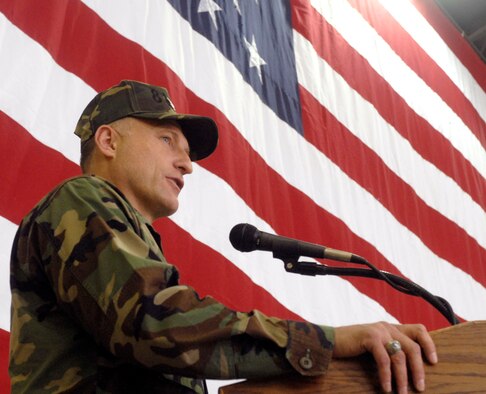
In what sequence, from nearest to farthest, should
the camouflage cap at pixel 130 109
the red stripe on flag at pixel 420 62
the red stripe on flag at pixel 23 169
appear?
the camouflage cap at pixel 130 109, the red stripe on flag at pixel 23 169, the red stripe on flag at pixel 420 62

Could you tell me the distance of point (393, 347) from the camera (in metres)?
0.64

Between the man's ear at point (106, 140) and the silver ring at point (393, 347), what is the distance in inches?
25.1

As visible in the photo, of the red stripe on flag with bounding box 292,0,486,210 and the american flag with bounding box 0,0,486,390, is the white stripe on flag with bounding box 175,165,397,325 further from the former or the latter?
the red stripe on flag with bounding box 292,0,486,210

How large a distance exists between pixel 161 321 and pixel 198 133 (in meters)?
0.65

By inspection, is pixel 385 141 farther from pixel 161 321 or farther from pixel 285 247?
pixel 161 321

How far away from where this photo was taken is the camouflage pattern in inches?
26.3

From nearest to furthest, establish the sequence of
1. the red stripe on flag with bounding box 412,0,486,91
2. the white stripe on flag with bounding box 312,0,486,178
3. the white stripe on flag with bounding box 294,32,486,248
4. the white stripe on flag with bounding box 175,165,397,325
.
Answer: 1. the white stripe on flag with bounding box 175,165,397,325
2. the white stripe on flag with bounding box 294,32,486,248
3. the white stripe on flag with bounding box 312,0,486,178
4. the red stripe on flag with bounding box 412,0,486,91

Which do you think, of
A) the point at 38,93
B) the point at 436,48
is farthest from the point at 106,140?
the point at 436,48

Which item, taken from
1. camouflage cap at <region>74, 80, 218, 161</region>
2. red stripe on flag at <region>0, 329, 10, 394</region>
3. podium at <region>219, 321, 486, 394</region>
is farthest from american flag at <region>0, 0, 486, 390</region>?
podium at <region>219, 321, 486, 394</region>

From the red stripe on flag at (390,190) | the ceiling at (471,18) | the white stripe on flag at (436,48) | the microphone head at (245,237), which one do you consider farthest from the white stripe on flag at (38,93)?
the ceiling at (471,18)

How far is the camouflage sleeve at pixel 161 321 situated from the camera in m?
0.66

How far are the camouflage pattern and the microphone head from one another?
22cm

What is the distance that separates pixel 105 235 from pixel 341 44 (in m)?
2.66

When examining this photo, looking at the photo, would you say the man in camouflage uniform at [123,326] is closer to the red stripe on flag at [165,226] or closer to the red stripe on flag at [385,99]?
the red stripe on flag at [165,226]
